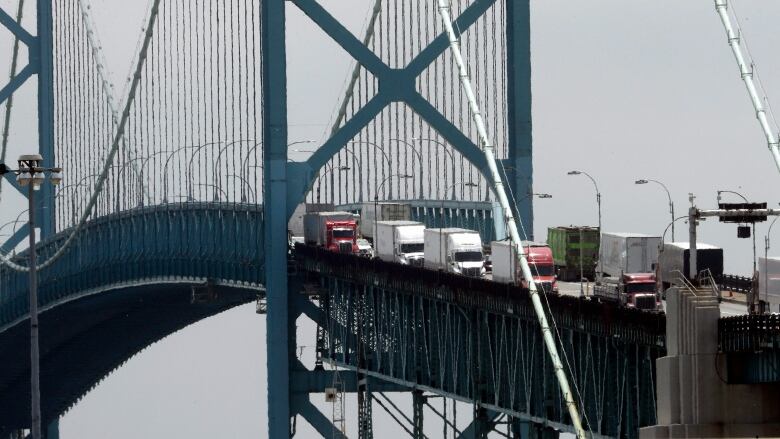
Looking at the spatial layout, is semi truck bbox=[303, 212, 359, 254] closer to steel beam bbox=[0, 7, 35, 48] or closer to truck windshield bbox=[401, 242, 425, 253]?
truck windshield bbox=[401, 242, 425, 253]

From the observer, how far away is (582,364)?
68.7 metres

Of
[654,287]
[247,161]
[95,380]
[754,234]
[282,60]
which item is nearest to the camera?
[754,234]

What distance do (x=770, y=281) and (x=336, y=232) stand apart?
4178 cm

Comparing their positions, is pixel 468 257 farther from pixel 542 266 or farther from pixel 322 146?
pixel 322 146

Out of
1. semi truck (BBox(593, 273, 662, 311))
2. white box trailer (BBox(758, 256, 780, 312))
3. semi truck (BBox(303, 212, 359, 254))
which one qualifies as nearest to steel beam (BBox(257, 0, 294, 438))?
semi truck (BBox(303, 212, 359, 254))

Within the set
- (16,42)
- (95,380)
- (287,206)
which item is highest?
(16,42)

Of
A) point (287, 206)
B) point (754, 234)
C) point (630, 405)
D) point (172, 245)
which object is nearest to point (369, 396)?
point (287, 206)

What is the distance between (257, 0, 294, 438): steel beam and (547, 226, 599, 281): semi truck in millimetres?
10974

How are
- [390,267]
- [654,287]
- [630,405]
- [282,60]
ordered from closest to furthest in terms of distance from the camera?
[630,405] < [654,287] < [390,267] < [282,60]

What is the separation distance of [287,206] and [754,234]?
40.0m

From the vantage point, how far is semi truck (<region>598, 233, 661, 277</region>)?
7606 cm

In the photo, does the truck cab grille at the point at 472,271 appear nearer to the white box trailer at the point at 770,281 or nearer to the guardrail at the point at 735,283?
the guardrail at the point at 735,283

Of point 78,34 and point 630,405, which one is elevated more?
point 78,34

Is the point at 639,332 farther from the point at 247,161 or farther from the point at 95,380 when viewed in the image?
the point at 95,380
